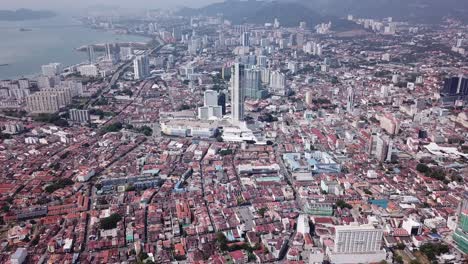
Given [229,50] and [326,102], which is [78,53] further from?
[326,102]

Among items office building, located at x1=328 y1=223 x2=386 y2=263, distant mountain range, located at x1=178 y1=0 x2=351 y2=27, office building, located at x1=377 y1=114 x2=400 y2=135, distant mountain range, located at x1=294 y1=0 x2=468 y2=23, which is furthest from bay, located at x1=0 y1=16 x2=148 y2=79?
distant mountain range, located at x1=294 y1=0 x2=468 y2=23

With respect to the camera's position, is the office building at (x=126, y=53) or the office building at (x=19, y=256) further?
the office building at (x=126, y=53)

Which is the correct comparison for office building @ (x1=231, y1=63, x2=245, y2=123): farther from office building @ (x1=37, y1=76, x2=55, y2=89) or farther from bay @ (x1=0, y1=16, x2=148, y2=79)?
bay @ (x1=0, y1=16, x2=148, y2=79)

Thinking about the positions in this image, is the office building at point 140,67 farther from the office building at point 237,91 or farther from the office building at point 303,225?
the office building at point 303,225

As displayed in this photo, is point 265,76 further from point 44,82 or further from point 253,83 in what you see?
point 44,82

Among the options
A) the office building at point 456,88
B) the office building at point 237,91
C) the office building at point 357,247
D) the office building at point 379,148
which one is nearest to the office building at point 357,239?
the office building at point 357,247

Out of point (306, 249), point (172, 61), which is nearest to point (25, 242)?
point (306, 249)
